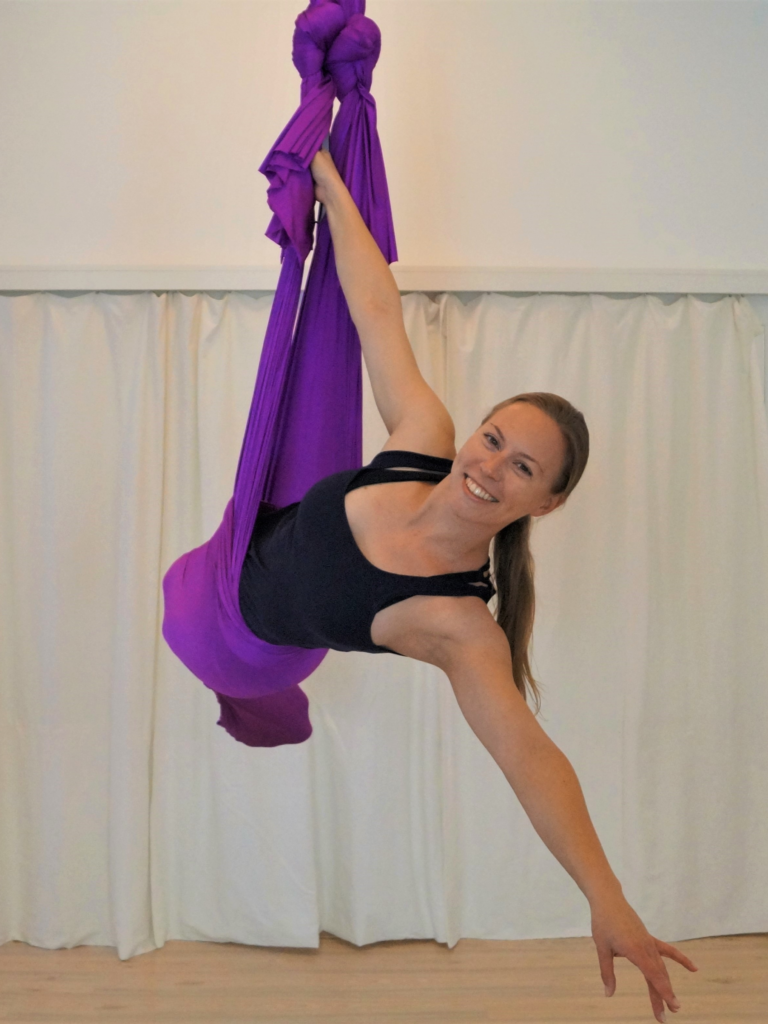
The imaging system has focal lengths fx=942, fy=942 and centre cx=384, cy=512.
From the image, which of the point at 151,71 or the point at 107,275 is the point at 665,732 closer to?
the point at 107,275

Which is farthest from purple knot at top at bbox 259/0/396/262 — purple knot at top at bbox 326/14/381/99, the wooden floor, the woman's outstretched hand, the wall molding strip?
the wooden floor

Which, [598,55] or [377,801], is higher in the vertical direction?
[598,55]

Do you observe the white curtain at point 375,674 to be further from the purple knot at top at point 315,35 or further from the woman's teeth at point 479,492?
the woman's teeth at point 479,492

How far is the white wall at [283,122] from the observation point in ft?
9.32

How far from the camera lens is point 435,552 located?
154 cm

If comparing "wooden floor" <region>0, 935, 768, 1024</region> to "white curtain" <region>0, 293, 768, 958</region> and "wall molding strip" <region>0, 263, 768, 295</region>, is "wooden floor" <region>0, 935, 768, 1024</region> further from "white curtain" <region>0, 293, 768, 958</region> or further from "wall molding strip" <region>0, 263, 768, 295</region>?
"wall molding strip" <region>0, 263, 768, 295</region>

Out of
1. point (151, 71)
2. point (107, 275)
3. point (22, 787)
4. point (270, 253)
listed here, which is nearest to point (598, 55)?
point (270, 253)

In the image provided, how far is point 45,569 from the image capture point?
114 inches

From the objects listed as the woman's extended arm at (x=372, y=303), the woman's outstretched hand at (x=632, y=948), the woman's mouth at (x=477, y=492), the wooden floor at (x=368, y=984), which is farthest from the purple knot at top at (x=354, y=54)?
the wooden floor at (x=368, y=984)

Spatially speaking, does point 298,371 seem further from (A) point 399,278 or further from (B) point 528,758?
(A) point 399,278

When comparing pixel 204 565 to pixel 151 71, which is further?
pixel 151 71

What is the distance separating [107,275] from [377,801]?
5.79 ft

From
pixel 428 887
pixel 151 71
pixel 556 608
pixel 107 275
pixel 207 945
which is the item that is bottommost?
pixel 207 945

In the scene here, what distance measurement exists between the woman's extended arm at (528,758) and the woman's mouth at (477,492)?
0.53 feet
